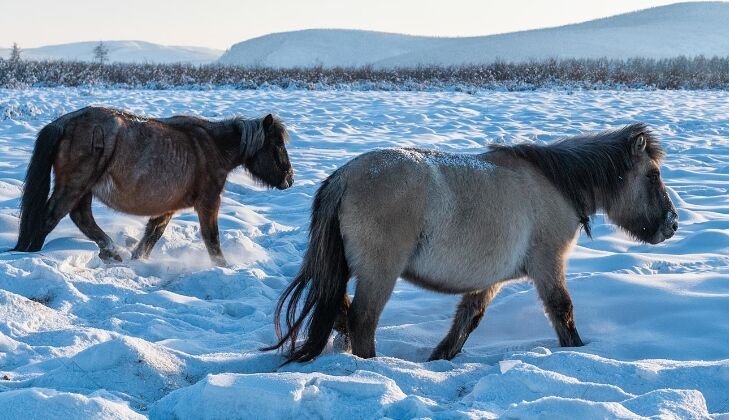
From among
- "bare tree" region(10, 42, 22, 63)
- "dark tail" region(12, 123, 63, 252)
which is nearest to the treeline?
"bare tree" region(10, 42, 22, 63)

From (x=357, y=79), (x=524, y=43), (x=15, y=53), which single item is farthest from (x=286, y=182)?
(x=524, y=43)

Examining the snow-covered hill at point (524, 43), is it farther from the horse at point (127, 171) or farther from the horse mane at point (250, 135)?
the horse at point (127, 171)

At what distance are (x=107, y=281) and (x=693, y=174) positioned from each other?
25.5ft

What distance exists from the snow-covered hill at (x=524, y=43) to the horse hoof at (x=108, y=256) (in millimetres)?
63513

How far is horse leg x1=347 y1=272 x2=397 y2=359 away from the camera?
3.77m

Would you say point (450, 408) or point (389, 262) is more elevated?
point (389, 262)

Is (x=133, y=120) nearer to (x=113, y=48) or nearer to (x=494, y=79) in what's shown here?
(x=494, y=79)

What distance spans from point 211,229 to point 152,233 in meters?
0.58

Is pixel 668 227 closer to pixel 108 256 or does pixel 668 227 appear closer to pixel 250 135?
pixel 250 135

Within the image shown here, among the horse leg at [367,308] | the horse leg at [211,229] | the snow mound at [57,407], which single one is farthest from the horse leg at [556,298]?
the horse leg at [211,229]

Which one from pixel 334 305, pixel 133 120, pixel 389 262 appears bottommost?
pixel 334 305

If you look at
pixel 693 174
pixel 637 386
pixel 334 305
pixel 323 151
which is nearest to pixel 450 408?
pixel 637 386

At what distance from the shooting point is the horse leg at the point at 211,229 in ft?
20.7

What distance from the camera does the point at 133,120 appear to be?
20.6 ft
